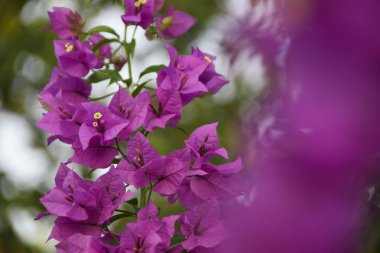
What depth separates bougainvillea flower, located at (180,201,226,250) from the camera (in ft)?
2.14

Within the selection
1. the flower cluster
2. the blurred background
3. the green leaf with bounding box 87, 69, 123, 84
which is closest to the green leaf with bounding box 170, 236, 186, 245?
the flower cluster

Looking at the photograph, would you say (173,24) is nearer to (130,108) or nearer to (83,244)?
(130,108)

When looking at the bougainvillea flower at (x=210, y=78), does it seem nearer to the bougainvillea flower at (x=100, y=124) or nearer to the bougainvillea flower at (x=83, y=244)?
the bougainvillea flower at (x=100, y=124)

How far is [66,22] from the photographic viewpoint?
0.87m

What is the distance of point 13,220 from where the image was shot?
2.95m

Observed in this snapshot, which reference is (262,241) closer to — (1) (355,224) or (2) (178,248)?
(1) (355,224)

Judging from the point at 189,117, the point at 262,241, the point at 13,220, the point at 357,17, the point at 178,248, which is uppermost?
the point at 357,17

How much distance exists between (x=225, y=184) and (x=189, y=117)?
9.05ft

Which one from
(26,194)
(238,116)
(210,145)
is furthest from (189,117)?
(238,116)

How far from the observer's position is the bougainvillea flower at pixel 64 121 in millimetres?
714

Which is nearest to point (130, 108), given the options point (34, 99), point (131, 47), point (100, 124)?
point (100, 124)

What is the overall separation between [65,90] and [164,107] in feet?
0.51

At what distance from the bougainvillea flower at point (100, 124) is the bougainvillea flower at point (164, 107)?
0.05 m

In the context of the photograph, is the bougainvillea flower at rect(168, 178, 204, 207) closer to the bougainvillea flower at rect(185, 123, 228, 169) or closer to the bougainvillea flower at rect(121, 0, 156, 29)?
the bougainvillea flower at rect(185, 123, 228, 169)
